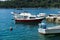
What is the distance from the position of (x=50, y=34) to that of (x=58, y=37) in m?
2.38

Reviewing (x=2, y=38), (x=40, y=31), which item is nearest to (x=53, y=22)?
(x=40, y=31)

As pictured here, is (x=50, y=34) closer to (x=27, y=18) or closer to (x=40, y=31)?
(x=40, y=31)

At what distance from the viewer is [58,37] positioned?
1657 inches

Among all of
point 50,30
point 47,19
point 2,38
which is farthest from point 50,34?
point 47,19

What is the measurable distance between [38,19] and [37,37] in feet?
80.9

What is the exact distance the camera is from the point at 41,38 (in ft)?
137

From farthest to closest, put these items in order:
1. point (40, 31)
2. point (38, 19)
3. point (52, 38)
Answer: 1. point (38, 19)
2. point (40, 31)
3. point (52, 38)

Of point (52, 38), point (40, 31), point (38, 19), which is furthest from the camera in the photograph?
point (38, 19)

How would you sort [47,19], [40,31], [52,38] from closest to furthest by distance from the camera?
[52,38] → [40,31] → [47,19]

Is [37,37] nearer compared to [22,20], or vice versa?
[37,37]

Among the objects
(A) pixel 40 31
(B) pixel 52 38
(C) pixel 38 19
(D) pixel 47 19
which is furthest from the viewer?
(D) pixel 47 19

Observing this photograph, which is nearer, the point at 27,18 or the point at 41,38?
the point at 41,38

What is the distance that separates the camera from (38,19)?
67.1 m

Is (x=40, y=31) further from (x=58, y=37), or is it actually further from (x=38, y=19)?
(x=38, y=19)
